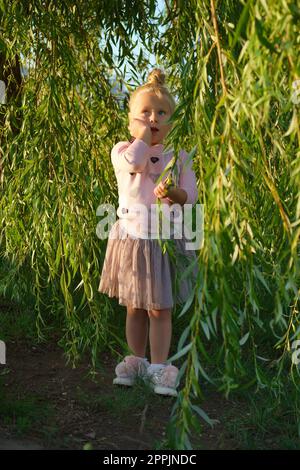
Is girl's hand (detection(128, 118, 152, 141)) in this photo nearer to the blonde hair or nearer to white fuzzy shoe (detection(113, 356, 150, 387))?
the blonde hair

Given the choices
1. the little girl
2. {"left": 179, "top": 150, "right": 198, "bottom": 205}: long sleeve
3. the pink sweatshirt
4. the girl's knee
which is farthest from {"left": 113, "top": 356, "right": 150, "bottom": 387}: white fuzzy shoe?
{"left": 179, "top": 150, "right": 198, "bottom": 205}: long sleeve

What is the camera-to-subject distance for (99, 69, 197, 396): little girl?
12.5ft

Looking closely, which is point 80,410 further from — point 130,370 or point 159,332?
point 159,332

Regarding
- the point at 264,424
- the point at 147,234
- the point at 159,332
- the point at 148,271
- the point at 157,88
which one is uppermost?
the point at 157,88

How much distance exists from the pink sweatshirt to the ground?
77cm

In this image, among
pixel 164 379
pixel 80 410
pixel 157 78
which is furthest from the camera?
pixel 157 78

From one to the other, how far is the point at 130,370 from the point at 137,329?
0.64 ft

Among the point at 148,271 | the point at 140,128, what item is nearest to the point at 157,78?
the point at 140,128

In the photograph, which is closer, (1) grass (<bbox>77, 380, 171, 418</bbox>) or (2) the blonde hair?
(1) grass (<bbox>77, 380, 171, 418</bbox>)

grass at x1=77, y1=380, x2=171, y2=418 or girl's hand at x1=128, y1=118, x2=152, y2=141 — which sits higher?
girl's hand at x1=128, y1=118, x2=152, y2=141

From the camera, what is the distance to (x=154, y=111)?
3.87 metres

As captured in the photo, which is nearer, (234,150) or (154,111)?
(234,150)

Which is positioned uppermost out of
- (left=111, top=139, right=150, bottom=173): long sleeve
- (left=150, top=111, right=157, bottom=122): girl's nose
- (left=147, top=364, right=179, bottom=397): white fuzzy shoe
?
(left=150, top=111, right=157, bottom=122): girl's nose

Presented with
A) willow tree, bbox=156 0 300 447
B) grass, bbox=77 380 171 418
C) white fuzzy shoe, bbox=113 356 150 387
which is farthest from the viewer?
white fuzzy shoe, bbox=113 356 150 387
